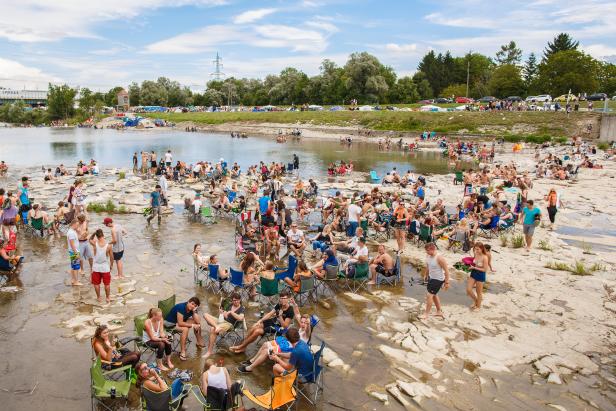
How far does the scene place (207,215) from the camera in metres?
17.3

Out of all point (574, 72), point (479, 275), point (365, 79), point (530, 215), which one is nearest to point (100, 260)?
point (479, 275)

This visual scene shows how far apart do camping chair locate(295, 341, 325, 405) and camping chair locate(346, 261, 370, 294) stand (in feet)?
13.1

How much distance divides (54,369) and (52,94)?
149478 millimetres

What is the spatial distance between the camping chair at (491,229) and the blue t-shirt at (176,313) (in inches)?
419

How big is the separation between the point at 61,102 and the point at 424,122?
383 feet

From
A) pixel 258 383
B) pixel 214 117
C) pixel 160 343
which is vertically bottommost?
pixel 258 383

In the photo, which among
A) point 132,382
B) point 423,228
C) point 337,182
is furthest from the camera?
point 337,182

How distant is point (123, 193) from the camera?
23.4 m

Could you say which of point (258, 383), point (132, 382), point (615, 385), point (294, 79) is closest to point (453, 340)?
point (615, 385)

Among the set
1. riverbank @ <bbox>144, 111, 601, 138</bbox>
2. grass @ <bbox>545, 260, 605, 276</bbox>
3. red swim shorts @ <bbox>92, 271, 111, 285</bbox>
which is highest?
riverbank @ <bbox>144, 111, 601, 138</bbox>

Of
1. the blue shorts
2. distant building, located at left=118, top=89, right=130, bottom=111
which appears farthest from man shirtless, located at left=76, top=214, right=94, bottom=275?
distant building, located at left=118, top=89, right=130, bottom=111

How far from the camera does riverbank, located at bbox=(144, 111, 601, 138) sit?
4926cm

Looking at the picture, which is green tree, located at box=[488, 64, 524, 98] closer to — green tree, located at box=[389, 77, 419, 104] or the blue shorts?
green tree, located at box=[389, 77, 419, 104]

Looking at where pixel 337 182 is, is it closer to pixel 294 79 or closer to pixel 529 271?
pixel 529 271
